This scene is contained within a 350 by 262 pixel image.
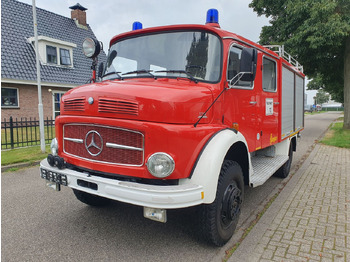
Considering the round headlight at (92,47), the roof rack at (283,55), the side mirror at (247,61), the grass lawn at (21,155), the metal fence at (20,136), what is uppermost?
the roof rack at (283,55)

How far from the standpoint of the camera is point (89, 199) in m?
3.94

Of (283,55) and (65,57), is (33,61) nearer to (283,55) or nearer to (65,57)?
(65,57)

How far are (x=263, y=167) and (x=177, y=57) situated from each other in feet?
8.25

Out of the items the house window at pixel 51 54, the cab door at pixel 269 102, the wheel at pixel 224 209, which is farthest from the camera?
the house window at pixel 51 54

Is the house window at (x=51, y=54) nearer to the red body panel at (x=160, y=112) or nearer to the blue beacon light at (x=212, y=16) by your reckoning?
the red body panel at (x=160, y=112)

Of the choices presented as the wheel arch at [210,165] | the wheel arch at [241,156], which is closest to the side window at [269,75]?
Answer: the wheel arch at [241,156]

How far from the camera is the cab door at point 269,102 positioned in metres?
4.41

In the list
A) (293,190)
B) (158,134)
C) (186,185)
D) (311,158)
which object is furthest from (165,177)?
(311,158)

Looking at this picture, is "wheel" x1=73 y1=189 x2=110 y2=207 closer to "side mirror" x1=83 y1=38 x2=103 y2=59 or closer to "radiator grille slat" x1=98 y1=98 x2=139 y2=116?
"radiator grille slat" x1=98 y1=98 x2=139 y2=116

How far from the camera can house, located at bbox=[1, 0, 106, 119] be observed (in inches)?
558

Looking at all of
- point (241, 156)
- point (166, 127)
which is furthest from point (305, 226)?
point (166, 127)

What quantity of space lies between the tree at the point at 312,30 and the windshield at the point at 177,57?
33.6ft

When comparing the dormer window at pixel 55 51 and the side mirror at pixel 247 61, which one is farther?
the dormer window at pixel 55 51

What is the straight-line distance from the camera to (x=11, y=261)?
2750 millimetres
